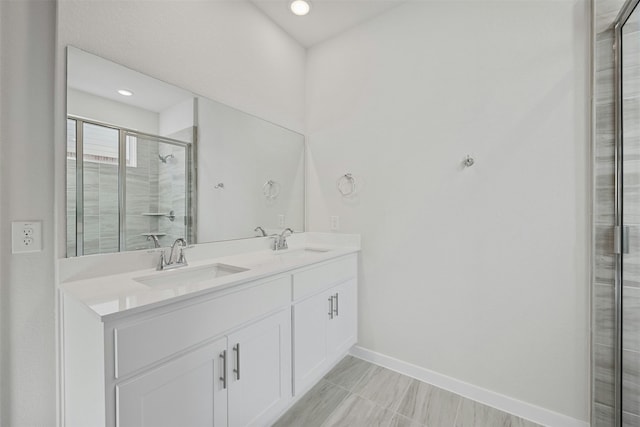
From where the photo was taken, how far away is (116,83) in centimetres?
134

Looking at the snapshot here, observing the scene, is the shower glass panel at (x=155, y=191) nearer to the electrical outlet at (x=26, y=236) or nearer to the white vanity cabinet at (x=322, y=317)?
the electrical outlet at (x=26, y=236)

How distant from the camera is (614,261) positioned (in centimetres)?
135

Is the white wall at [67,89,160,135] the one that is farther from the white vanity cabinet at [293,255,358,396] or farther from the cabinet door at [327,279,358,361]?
the cabinet door at [327,279,358,361]

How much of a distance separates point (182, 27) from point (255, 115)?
0.67 meters

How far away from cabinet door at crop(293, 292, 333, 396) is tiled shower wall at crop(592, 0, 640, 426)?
144 cm

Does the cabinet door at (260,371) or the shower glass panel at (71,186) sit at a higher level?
the shower glass panel at (71,186)

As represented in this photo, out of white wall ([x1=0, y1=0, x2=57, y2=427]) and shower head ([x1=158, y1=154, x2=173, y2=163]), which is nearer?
white wall ([x1=0, y1=0, x2=57, y2=427])

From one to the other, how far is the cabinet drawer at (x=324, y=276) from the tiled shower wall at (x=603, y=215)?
1.38 metres

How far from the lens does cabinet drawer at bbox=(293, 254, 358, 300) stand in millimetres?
1647

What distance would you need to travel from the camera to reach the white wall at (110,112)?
1.22m

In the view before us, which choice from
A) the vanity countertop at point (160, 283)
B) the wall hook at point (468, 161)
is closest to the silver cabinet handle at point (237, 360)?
the vanity countertop at point (160, 283)

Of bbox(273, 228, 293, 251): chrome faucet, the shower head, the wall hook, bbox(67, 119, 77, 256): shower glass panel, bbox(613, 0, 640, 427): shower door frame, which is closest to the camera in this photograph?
bbox(67, 119, 77, 256): shower glass panel

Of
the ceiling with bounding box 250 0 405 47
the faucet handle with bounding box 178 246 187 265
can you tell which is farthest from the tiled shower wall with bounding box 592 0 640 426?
the faucet handle with bounding box 178 246 187 265

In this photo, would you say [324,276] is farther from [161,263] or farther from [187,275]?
[161,263]
